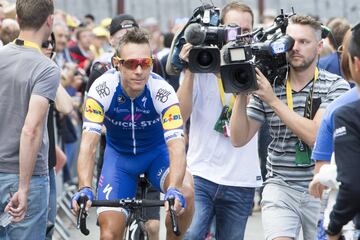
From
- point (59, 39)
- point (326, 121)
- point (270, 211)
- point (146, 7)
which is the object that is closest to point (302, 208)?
point (270, 211)

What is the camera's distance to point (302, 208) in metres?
7.77

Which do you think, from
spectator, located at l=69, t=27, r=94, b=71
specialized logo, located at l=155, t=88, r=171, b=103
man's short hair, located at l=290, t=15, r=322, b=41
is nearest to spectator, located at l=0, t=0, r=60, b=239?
specialized logo, located at l=155, t=88, r=171, b=103

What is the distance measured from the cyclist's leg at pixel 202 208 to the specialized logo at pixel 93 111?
48.6 inches

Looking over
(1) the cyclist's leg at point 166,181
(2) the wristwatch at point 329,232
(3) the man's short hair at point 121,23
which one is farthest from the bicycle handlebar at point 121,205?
(3) the man's short hair at point 121,23

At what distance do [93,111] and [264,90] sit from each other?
126 centimetres

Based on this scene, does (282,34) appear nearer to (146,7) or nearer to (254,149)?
(254,149)

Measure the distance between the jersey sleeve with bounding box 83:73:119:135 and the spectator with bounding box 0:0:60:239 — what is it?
14.1 inches

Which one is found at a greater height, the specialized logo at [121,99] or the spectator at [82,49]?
the specialized logo at [121,99]

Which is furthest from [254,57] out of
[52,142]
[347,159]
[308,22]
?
[52,142]

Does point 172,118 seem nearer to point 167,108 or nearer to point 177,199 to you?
point 167,108

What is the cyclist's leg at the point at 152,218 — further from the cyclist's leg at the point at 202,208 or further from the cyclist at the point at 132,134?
the cyclist at the point at 132,134

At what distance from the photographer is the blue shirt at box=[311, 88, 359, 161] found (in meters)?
5.94

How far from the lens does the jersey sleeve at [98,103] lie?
7.86 metres

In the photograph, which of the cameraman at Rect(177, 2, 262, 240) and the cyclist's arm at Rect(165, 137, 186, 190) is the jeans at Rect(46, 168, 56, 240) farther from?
the cyclist's arm at Rect(165, 137, 186, 190)
